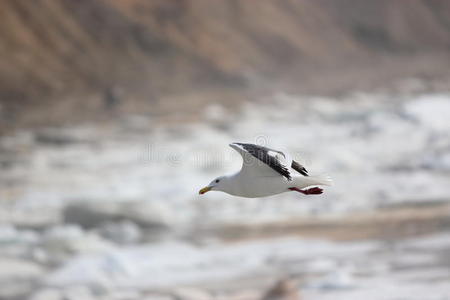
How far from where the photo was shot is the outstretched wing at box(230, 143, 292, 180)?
10.6 m

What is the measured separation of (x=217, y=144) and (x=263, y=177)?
43.1m

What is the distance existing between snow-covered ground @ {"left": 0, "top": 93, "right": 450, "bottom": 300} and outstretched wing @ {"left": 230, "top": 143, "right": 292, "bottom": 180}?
15.2 metres

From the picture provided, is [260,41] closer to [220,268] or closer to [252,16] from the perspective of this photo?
[252,16]

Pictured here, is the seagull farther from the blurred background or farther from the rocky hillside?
the rocky hillside

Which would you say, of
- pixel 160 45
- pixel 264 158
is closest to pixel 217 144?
pixel 160 45

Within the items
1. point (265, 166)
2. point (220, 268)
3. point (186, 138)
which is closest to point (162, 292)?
point (220, 268)

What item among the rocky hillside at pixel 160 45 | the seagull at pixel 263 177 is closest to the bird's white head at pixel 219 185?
the seagull at pixel 263 177

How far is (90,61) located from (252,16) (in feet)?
52.5

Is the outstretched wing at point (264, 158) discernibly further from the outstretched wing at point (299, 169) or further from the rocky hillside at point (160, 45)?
the rocky hillside at point (160, 45)

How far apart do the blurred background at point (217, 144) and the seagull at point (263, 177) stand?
48.1 ft

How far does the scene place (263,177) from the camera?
36.2ft

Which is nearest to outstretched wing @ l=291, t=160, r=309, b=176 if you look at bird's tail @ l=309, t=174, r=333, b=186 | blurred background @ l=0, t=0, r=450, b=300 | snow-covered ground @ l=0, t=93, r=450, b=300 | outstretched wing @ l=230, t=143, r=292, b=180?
bird's tail @ l=309, t=174, r=333, b=186

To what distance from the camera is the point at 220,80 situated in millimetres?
74250

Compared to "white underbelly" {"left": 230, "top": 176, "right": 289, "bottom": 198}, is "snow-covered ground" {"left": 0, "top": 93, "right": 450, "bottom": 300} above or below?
above
